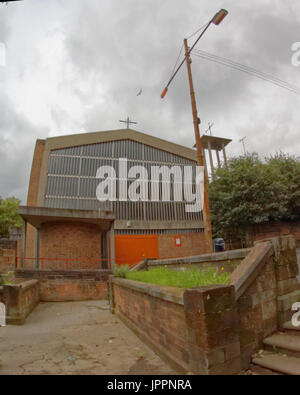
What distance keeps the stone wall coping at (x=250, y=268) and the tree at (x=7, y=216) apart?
3215cm

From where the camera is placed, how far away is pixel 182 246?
20484 mm

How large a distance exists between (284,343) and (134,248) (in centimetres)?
1610

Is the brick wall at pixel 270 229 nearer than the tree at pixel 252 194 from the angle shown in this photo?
No

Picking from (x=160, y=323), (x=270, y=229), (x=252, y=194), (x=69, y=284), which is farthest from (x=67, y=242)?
(x=270, y=229)

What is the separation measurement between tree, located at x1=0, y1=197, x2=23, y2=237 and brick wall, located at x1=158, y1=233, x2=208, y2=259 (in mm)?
20017

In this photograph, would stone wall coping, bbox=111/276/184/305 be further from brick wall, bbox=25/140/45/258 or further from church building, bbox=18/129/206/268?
brick wall, bbox=25/140/45/258

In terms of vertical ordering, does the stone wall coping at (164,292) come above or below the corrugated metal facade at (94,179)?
below

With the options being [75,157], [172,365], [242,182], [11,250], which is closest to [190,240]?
[242,182]

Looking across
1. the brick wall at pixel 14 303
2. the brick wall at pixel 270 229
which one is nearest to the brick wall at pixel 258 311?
A: the brick wall at pixel 14 303

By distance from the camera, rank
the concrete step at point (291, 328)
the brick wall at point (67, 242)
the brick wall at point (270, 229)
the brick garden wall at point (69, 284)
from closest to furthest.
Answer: the concrete step at point (291, 328)
the brick garden wall at point (69, 284)
the brick wall at point (67, 242)
the brick wall at point (270, 229)

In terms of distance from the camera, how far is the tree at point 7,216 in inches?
1254

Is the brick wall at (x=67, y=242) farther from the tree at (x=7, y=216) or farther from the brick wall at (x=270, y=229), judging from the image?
the tree at (x=7, y=216)

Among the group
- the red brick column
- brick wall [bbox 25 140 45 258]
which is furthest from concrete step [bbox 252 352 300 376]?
brick wall [bbox 25 140 45 258]

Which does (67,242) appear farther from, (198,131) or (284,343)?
(284,343)
